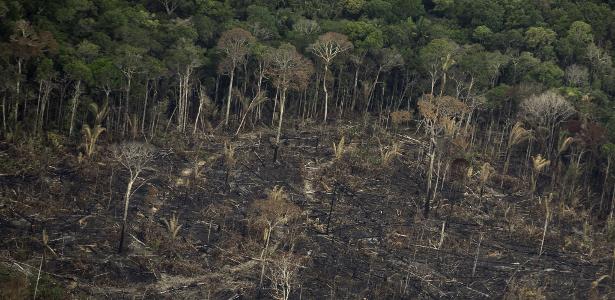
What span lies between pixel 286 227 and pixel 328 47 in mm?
20429

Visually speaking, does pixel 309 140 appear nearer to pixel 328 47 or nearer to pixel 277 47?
pixel 328 47

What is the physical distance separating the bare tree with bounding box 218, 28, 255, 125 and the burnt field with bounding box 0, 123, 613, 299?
4.94m

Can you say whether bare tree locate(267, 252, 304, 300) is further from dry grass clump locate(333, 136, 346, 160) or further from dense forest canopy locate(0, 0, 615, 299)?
dry grass clump locate(333, 136, 346, 160)

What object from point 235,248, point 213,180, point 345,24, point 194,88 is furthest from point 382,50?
point 235,248

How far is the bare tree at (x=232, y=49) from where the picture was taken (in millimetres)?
62906

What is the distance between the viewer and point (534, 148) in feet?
218

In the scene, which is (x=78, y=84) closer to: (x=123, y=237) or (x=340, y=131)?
(x=123, y=237)

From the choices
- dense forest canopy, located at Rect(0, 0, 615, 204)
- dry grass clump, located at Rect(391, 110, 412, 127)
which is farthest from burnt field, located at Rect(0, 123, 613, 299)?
dense forest canopy, located at Rect(0, 0, 615, 204)

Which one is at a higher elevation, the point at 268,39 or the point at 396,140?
the point at 268,39

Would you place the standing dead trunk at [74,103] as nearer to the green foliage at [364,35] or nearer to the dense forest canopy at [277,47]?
the dense forest canopy at [277,47]

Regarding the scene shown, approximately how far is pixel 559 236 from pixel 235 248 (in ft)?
70.5

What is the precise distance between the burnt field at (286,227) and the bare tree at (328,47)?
18.7 feet

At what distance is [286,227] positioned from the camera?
5119 centimetres

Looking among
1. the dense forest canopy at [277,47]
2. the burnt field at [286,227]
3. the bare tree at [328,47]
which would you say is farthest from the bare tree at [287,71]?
the burnt field at [286,227]
